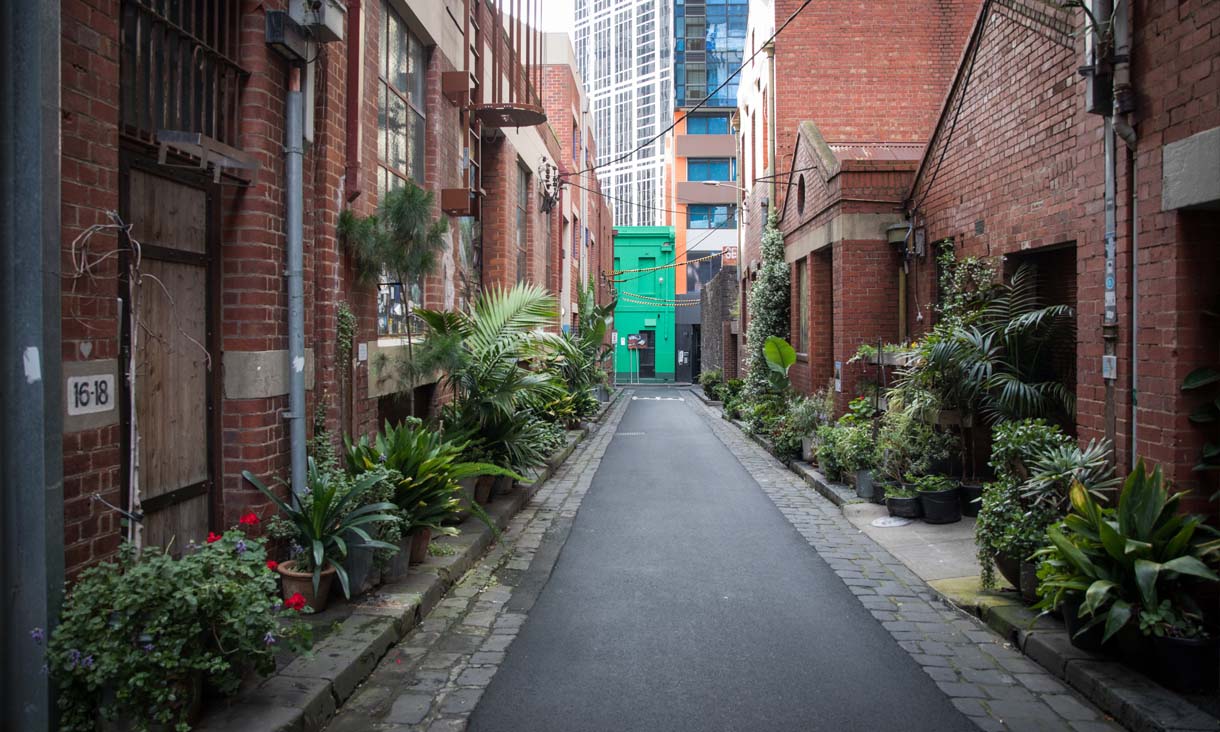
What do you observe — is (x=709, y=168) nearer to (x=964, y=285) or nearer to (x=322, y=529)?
(x=964, y=285)

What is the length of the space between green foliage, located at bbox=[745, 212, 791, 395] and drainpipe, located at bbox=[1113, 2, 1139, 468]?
12069mm

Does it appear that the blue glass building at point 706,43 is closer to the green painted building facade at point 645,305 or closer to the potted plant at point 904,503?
the green painted building facade at point 645,305

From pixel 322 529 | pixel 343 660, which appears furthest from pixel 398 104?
pixel 343 660

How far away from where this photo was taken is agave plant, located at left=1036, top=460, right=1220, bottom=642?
14.5ft

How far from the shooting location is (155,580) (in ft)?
11.4

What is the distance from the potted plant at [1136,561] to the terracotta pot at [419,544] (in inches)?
162

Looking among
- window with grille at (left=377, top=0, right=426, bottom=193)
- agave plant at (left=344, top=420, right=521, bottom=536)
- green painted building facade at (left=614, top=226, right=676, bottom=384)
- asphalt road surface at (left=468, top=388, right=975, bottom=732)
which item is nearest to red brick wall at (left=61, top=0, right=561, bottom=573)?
agave plant at (left=344, top=420, right=521, bottom=536)

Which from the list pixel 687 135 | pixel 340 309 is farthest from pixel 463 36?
pixel 687 135

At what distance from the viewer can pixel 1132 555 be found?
4.61m

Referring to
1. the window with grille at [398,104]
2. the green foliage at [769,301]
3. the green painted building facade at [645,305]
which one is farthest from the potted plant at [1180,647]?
the green painted building facade at [645,305]

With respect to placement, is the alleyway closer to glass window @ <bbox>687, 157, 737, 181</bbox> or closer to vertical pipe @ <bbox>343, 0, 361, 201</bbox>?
vertical pipe @ <bbox>343, 0, 361, 201</bbox>

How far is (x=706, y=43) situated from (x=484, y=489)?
61372mm

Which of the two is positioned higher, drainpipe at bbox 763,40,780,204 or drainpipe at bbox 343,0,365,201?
drainpipe at bbox 763,40,780,204

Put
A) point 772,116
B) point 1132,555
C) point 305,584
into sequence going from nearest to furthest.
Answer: point 1132,555, point 305,584, point 772,116
